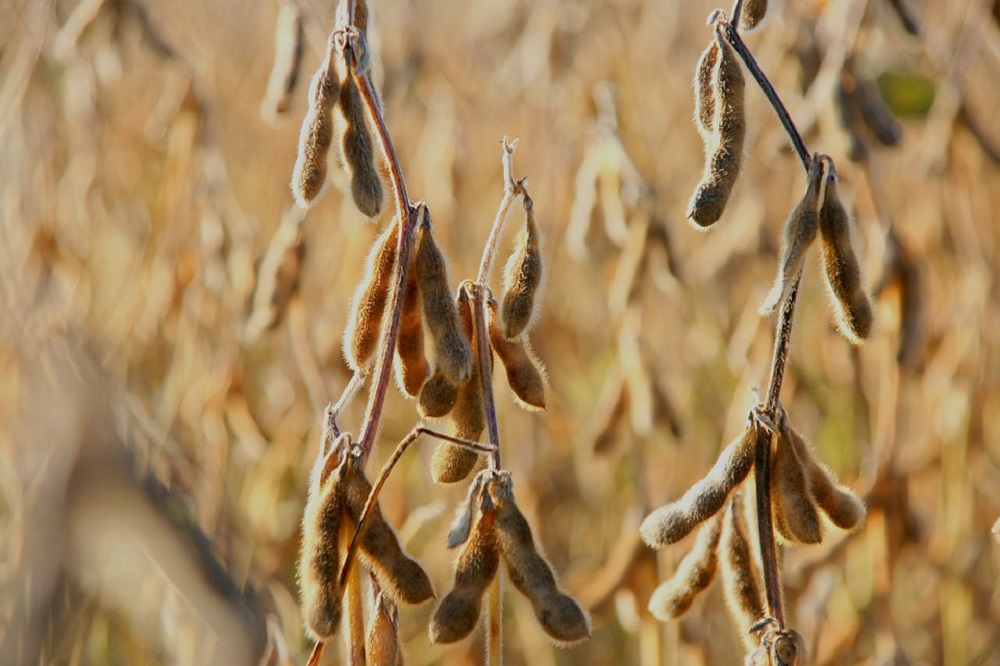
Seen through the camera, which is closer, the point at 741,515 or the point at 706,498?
the point at 706,498

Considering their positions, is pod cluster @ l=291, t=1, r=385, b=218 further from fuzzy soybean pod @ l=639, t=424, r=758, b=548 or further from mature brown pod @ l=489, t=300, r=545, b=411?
fuzzy soybean pod @ l=639, t=424, r=758, b=548

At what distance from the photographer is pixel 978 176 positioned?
2.50 meters

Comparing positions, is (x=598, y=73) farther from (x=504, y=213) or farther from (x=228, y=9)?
(x=228, y=9)

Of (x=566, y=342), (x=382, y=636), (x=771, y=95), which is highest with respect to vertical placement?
(x=566, y=342)

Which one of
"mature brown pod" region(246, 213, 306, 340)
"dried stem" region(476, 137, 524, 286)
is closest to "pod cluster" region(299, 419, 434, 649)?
"dried stem" region(476, 137, 524, 286)

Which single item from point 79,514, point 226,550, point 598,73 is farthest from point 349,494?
point 598,73

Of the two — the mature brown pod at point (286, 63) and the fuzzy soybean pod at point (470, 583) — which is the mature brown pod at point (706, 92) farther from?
the mature brown pod at point (286, 63)

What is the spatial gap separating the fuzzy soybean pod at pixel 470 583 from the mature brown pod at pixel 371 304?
169 millimetres

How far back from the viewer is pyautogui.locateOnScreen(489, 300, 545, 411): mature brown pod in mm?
1084

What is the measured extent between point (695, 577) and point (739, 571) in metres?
0.05

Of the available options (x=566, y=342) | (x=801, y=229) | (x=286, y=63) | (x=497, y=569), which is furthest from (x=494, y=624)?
(x=566, y=342)

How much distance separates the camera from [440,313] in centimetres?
96

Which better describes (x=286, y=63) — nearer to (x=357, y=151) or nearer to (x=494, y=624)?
(x=357, y=151)

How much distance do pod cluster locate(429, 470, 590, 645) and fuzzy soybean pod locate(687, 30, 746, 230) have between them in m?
0.30
